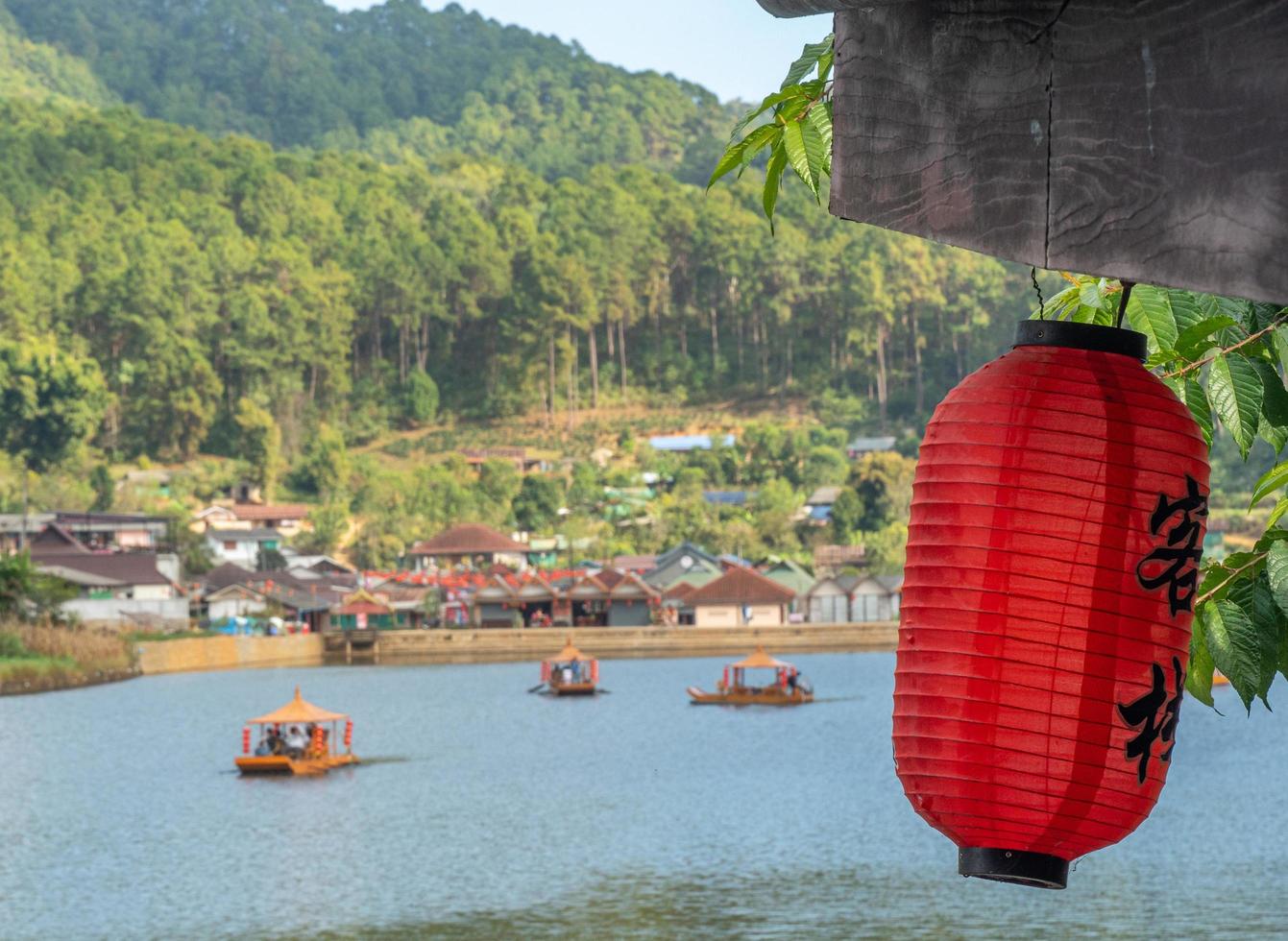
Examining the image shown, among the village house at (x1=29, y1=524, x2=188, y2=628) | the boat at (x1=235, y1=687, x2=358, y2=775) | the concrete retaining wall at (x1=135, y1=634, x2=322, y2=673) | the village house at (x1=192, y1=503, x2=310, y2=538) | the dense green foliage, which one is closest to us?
the boat at (x1=235, y1=687, x2=358, y2=775)

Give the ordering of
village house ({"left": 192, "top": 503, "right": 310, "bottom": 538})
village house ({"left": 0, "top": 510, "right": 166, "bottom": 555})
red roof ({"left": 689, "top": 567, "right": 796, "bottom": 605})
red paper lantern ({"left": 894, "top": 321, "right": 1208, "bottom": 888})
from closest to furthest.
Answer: red paper lantern ({"left": 894, "top": 321, "right": 1208, "bottom": 888}) < red roof ({"left": 689, "top": 567, "right": 796, "bottom": 605}) < village house ({"left": 0, "top": 510, "right": 166, "bottom": 555}) < village house ({"left": 192, "top": 503, "right": 310, "bottom": 538})

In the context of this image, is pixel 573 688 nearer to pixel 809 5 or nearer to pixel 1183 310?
pixel 1183 310

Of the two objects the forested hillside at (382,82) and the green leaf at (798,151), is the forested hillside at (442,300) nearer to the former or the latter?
the forested hillside at (382,82)

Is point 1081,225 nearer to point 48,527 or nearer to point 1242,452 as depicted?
point 1242,452

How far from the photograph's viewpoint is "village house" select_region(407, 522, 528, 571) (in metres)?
53.6

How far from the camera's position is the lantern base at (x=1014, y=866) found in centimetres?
177

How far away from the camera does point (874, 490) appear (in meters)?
54.9

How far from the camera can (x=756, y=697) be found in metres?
34.8

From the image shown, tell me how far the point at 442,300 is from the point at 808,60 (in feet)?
251

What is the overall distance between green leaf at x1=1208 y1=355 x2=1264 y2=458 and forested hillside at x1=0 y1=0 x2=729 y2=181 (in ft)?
347

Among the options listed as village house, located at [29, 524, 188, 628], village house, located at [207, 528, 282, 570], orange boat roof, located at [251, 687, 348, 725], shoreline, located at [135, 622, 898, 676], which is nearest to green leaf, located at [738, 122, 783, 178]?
orange boat roof, located at [251, 687, 348, 725]

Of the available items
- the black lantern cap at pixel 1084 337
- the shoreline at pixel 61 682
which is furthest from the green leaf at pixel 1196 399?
the shoreline at pixel 61 682

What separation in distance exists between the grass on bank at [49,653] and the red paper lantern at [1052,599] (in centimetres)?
3306

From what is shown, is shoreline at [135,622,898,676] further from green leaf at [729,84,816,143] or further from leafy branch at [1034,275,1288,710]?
green leaf at [729,84,816,143]
